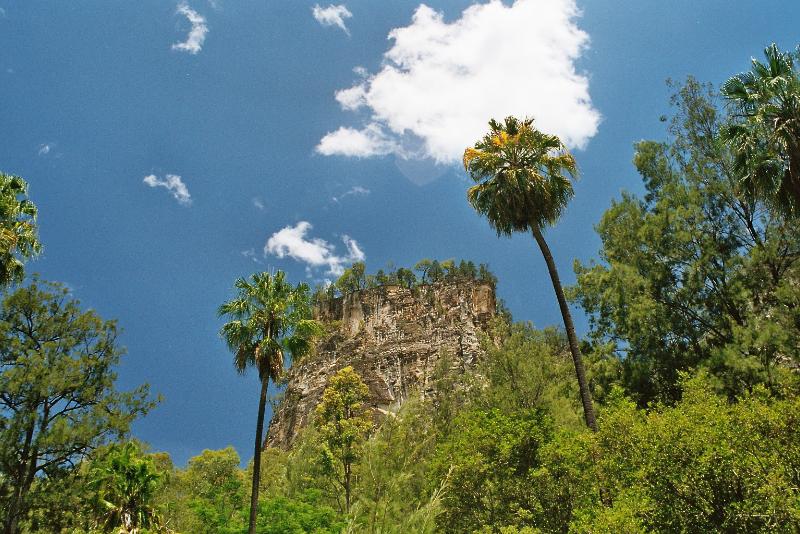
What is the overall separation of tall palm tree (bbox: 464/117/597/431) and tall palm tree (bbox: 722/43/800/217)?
4.48 metres

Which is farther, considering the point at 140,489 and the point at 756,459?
the point at 140,489

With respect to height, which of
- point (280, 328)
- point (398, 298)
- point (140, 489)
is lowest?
point (140, 489)

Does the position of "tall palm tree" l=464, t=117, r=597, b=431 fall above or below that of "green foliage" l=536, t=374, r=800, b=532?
above

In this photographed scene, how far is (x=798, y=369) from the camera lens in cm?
1669

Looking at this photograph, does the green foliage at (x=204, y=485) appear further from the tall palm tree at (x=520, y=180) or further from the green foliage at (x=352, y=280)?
the green foliage at (x=352, y=280)

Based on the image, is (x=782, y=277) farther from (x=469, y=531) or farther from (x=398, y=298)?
(x=398, y=298)

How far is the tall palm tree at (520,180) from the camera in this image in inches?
637

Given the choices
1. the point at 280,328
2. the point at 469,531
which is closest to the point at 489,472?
the point at 469,531

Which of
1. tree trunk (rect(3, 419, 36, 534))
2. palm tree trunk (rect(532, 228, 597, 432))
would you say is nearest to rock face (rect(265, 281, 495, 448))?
tree trunk (rect(3, 419, 36, 534))

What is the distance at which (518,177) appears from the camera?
16.3m

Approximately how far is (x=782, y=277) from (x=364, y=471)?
15254 mm

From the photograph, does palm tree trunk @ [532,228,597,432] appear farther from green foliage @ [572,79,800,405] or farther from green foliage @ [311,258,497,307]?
green foliage @ [311,258,497,307]

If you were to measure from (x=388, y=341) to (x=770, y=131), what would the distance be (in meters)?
79.0

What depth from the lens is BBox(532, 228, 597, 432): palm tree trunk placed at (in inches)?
537
